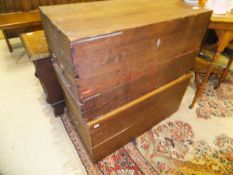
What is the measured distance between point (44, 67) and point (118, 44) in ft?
2.35

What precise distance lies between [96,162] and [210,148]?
0.83 metres

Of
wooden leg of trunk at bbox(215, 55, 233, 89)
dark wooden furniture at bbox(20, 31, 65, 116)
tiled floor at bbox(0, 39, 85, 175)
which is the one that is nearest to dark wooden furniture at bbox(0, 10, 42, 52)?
tiled floor at bbox(0, 39, 85, 175)

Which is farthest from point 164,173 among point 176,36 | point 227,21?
point 227,21

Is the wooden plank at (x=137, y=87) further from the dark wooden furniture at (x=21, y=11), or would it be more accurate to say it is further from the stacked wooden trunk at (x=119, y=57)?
the dark wooden furniture at (x=21, y=11)

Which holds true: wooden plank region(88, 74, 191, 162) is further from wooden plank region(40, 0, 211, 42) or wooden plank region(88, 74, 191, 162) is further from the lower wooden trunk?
wooden plank region(40, 0, 211, 42)

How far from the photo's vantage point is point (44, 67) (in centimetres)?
117

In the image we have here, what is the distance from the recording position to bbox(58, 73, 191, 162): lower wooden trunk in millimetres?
910

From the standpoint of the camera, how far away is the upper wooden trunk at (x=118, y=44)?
25.0 inches

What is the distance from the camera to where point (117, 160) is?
111 centimetres

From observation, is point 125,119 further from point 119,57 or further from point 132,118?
point 119,57

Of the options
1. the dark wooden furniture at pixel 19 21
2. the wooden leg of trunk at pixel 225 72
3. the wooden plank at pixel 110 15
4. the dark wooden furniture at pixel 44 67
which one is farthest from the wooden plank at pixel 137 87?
the dark wooden furniture at pixel 19 21

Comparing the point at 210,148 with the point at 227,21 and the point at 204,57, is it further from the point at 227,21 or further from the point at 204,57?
the point at 227,21

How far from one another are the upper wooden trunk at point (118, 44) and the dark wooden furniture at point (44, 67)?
323 millimetres

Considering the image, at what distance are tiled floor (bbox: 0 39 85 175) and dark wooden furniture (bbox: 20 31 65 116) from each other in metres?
0.17
